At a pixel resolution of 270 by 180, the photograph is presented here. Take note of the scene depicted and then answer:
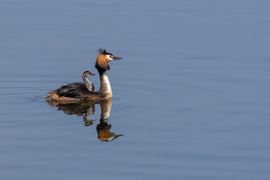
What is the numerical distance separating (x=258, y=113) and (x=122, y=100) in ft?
8.28

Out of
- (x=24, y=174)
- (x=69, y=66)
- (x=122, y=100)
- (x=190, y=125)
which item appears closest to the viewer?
(x=24, y=174)

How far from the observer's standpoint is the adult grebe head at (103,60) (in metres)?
19.9

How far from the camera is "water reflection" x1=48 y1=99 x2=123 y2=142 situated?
53.9 feet

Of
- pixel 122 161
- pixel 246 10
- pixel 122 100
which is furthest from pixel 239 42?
pixel 122 161

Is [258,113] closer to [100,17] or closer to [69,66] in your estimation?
[69,66]

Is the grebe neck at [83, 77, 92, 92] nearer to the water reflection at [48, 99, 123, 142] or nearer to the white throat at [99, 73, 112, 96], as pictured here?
the white throat at [99, 73, 112, 96]

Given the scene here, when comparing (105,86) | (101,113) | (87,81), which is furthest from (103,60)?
(101,113)

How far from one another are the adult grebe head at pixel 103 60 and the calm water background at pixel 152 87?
13.8 inches

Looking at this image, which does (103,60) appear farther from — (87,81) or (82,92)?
(82,92)

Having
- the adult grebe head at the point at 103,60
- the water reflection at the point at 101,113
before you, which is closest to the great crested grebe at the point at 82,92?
the adult grebe head at the point at 103,60

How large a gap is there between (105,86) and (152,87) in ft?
Answer: 2.66

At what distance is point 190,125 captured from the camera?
659 inches

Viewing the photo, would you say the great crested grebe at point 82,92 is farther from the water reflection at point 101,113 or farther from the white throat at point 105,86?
the water reflection at point 101,113

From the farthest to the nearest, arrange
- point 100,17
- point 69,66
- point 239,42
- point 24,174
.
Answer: point 100,17 < point 239,42 < point 69,66 < point 24,174
